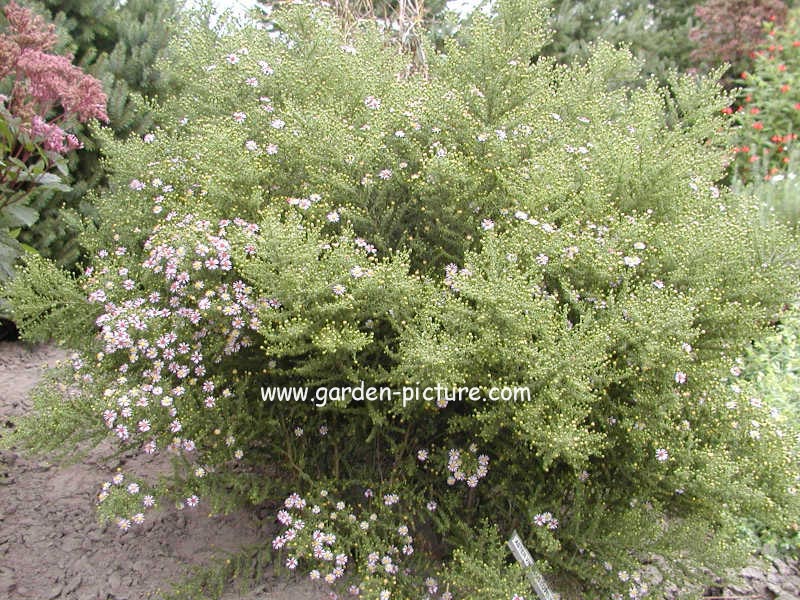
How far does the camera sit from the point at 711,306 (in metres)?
2.24

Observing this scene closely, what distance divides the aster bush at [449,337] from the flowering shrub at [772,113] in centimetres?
423

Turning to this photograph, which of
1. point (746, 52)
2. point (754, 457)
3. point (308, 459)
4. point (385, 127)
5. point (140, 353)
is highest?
point (746, 52)

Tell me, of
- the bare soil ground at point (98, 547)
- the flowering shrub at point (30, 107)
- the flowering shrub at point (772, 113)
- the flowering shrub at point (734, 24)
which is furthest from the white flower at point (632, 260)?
the flowering shrub at point (734, 24)

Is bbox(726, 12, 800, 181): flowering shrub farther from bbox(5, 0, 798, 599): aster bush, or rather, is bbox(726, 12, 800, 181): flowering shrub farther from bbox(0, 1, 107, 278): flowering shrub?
bbox(0, 1, 107, 278): flowering shrub

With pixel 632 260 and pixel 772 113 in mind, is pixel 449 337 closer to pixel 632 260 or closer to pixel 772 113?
pixel 632 260

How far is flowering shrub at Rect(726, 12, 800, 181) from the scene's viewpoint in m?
6.34

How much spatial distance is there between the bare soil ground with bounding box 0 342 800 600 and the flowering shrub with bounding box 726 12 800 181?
4635mm

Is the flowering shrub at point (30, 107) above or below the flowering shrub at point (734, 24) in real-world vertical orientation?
below

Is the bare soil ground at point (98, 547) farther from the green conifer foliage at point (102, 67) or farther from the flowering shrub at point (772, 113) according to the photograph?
the flowering shrub at point (772, 113)

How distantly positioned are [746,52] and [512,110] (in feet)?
21.9

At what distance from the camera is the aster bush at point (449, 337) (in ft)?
6.42

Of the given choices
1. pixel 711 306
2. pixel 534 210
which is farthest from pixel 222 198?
pixel 711 306

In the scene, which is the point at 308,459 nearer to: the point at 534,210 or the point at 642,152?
the point at 534,210

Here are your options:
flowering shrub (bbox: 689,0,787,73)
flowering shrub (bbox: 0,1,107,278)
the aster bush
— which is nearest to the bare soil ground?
the aster bush
